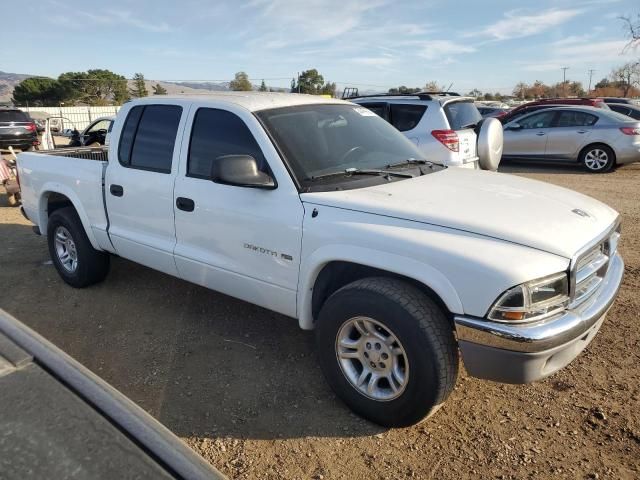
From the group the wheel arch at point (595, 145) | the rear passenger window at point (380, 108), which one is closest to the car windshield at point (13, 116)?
the rear passenger window at point (380, 108)

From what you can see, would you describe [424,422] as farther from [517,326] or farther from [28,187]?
[28,187]

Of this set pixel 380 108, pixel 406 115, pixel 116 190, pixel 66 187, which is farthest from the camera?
pixel 380 108

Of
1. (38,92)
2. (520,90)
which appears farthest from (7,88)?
(520,90)

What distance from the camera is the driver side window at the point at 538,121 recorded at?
12.5 metres

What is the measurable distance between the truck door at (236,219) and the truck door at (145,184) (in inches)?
6.0

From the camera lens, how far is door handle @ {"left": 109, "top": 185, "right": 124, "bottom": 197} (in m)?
4.23

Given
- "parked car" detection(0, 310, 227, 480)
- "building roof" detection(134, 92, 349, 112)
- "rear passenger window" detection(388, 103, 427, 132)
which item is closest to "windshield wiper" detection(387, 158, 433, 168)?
"building roof" detection(134, 92, 349, 112)

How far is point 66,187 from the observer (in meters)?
4.79

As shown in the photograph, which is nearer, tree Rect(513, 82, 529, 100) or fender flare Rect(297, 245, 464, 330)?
fender flare Rect(297, 245, 464, 330)

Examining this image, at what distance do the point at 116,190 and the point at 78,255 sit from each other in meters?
1.04

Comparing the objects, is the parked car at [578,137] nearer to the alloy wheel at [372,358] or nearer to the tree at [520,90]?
the alloy wheel at [372,358]

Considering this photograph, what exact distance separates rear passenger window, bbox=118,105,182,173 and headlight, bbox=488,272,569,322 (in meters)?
2.62

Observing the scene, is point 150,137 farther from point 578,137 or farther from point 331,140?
point 578,137

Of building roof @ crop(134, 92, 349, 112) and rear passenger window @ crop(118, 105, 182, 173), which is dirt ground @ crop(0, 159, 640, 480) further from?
building roof @ crop(134, 92, 349, 112)
